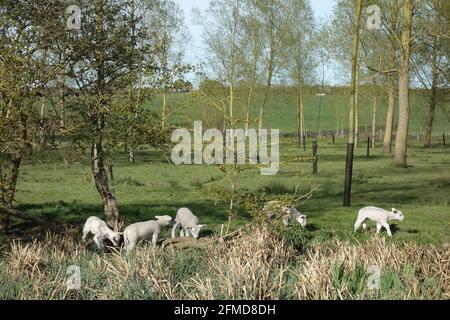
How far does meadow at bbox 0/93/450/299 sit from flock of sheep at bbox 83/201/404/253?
408 mm

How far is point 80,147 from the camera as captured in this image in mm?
13852

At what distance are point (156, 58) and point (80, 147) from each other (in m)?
4.09

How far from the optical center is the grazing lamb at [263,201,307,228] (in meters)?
12.3

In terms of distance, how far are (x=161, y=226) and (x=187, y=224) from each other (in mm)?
917

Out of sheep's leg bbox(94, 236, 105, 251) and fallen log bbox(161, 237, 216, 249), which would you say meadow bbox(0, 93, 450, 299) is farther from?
fallen log bbox(161, 237, 216, 249)

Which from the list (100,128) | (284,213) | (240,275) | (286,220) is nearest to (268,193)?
(286,220)

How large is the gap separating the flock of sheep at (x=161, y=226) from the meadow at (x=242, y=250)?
408 millimetres

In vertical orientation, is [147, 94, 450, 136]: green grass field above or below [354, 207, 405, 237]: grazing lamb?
A: above

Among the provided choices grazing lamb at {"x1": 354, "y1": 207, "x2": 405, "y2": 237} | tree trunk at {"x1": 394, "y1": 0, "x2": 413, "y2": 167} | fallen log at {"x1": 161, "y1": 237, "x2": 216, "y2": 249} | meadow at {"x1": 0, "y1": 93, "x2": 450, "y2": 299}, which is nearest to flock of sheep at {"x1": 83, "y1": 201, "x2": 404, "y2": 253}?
grazing lamb at {"x1": 354, "y1": 207, "x2": 405, "y2": 237}

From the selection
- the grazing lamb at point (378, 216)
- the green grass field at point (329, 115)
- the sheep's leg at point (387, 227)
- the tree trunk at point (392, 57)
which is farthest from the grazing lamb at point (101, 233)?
the green grass field at point (329, 115)

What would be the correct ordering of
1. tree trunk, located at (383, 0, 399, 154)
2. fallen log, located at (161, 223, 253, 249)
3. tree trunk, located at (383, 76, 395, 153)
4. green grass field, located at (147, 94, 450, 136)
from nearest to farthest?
fallen log, located at (161, 223, 253, 249), tree trunk, located at (383, 0, 399, 154), tree trunk, located at (383, 76, 395, 153), green grass field, located at (147, 94, 450, 136)

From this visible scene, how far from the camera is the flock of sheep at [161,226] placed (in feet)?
38.7

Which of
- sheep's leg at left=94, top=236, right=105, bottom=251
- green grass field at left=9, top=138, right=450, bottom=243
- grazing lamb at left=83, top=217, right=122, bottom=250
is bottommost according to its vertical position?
green grass field at left=9, top=138, right=450, bottom=243
